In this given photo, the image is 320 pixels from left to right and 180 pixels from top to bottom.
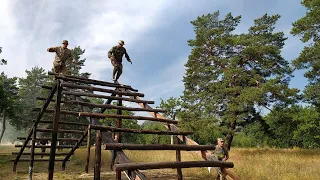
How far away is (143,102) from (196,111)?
15.6 metres

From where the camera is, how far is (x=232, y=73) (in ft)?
68.8

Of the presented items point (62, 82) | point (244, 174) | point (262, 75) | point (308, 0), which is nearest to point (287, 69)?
point (262, 75)

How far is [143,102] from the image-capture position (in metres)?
7.85

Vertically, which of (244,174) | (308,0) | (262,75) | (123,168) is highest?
(308,0)

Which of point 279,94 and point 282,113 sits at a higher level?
point 279,94

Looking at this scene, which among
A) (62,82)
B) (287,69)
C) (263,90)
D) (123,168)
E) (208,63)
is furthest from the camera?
(208,63)

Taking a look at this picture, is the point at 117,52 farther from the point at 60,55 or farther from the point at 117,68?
the point at 60,55

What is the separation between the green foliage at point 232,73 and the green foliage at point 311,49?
4.89 ft

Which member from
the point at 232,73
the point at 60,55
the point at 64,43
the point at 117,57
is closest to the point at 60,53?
the point at 60,55

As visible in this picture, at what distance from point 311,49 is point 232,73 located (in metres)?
5.82

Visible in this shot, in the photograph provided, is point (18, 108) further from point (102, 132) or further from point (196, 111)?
point (102, 132)

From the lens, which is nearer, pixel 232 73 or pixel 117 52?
pixel 117 52

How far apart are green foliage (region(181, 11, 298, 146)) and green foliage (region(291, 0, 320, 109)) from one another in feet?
4.89

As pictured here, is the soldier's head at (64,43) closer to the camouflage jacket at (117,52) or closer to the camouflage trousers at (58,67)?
the camouflage trousers at (58,67)
